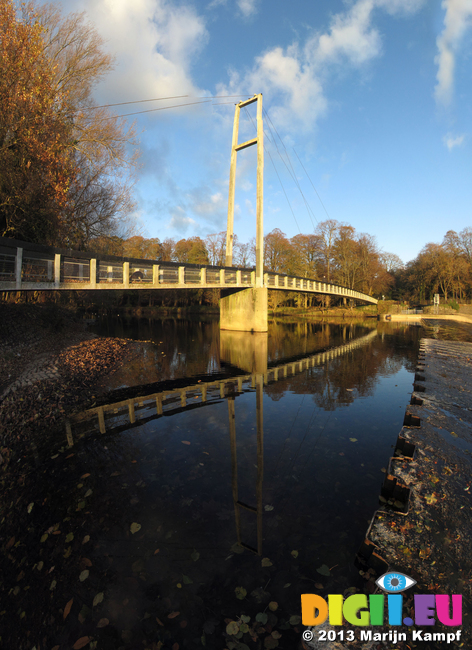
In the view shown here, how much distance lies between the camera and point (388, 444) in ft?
19.2

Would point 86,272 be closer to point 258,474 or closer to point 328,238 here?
point 258,474

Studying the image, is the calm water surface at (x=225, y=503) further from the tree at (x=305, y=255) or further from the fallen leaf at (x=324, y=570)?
the tree at (x=305, y=255)

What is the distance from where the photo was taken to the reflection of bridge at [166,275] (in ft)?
35.8

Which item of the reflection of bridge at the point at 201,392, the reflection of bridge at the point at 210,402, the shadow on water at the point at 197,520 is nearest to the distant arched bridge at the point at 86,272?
the reflection of bridge at the point at 201,392

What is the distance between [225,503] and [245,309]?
70.0 ft

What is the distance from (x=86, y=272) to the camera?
1319cm

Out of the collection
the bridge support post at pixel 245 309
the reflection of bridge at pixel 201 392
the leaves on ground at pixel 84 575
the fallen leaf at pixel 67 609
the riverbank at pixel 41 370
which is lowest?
the fallen leaf at pixel 67 609

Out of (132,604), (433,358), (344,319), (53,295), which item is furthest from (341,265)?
(132,604)

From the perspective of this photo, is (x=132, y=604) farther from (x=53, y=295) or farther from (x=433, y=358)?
(x=53, y=295)

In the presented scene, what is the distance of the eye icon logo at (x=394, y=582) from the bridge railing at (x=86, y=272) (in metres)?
12.4

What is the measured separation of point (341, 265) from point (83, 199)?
4566cm

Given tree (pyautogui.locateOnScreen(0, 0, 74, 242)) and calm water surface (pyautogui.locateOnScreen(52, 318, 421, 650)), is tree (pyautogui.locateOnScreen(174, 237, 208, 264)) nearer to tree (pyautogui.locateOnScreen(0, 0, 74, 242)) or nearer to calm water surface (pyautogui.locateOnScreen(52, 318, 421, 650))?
tree (pyautogui.locateOnScreen(0, 0, 74, 242))

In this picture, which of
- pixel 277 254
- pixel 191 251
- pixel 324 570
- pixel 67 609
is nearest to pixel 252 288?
pixel 324 570

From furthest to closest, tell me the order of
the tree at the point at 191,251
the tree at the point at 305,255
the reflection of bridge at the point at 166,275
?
the tree at the point at 191,251 < the tree at the point at 305,255 < the reflection of bridge at the point at 166,275
